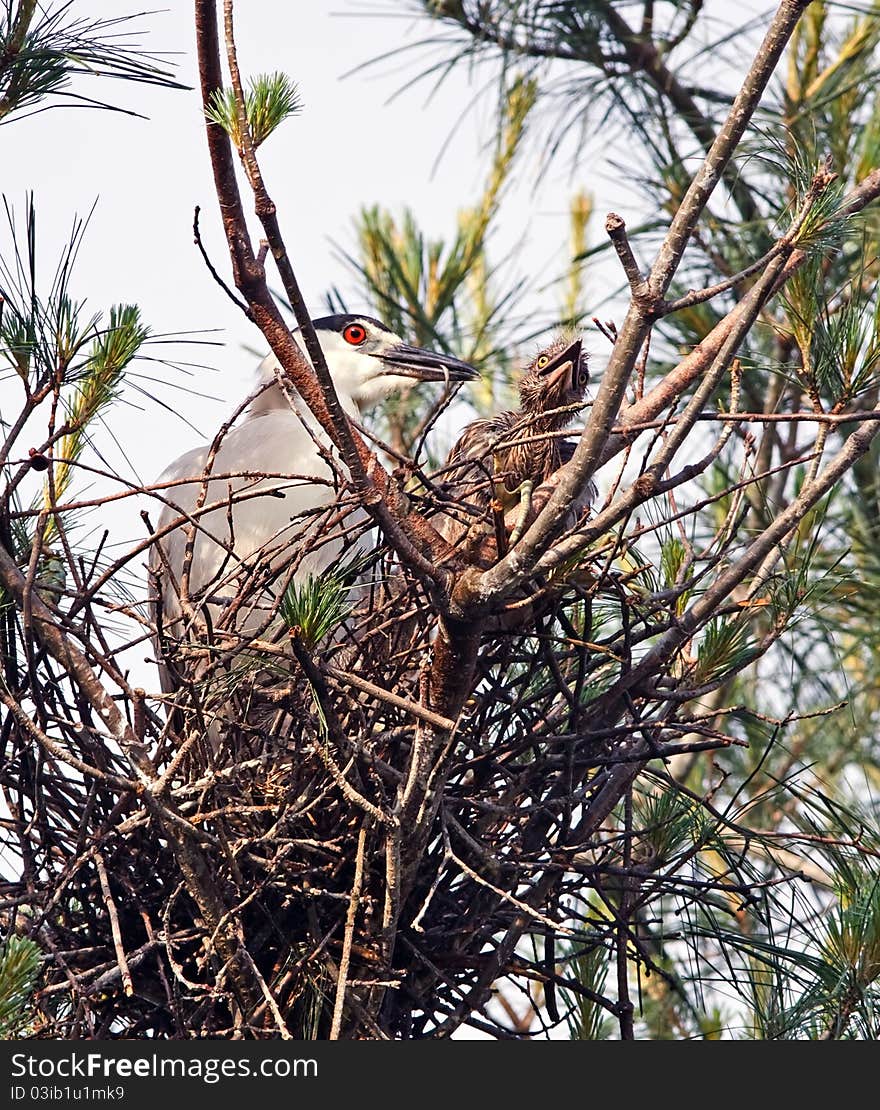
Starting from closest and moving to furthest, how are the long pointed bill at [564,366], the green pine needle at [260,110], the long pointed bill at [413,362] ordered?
the green pine needle at [260,110] → the long pointed bill at [564,366] → the long pointed bill at [413,362]

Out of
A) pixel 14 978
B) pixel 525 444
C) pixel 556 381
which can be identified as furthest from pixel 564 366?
pixel 14 978

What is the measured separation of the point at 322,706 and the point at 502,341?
7.20 ft

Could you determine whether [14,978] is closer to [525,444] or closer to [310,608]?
[310,608]

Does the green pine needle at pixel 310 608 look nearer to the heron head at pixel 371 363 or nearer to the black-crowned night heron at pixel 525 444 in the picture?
the black-crowned night heron at pixel 525 444

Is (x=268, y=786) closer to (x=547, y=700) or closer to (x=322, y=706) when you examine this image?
(x=322, y=706)

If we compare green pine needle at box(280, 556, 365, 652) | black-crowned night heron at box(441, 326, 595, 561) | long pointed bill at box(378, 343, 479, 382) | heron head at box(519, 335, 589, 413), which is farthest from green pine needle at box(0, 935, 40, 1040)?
long pointed bill at box(378, 343, 479, 382)

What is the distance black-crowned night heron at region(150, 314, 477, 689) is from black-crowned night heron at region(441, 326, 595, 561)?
0.14 m

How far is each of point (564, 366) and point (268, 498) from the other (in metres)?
0.60

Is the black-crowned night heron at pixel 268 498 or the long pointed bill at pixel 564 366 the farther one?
the long pointed bill at pixel 564 366

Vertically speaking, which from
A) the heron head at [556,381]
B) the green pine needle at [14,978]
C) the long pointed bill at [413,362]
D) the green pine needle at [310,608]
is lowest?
the green pine needle at [14,978]

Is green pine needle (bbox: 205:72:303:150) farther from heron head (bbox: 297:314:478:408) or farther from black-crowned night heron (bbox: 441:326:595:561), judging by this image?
heron head (bbox: 297:314:478:408)

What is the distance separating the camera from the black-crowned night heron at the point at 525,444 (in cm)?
219

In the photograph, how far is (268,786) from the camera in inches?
83.5

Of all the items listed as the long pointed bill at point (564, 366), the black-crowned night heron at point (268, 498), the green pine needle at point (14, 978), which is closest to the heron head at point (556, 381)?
the long pointed bill at point (564, 366)
